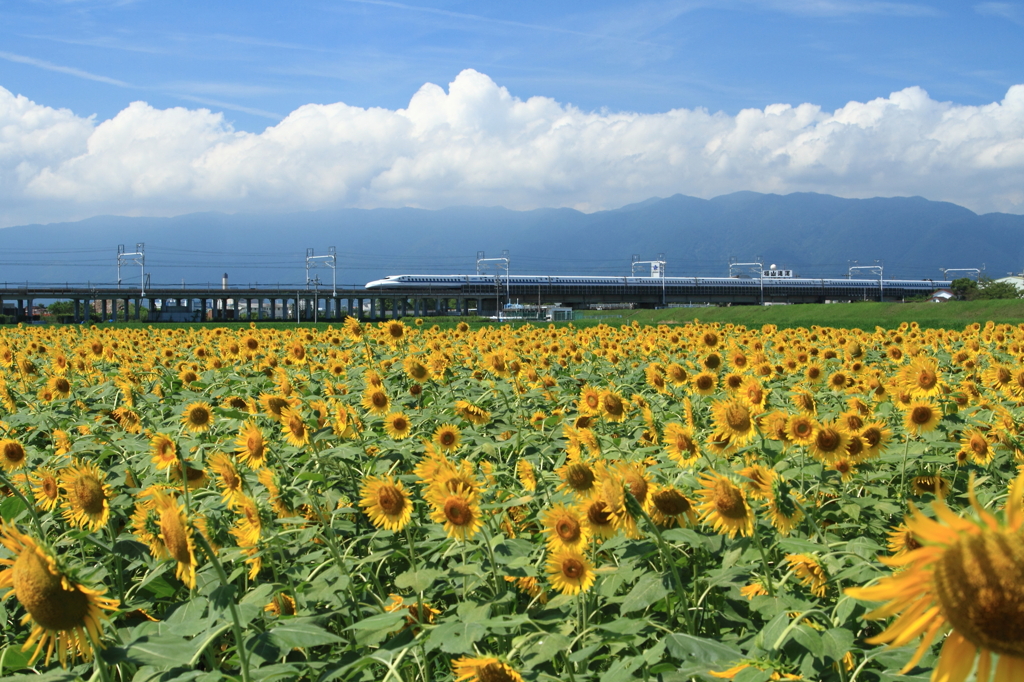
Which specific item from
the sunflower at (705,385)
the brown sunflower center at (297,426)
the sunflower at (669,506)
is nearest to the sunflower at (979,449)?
the sunflower at (705,385)

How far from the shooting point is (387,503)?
3010 millimetres

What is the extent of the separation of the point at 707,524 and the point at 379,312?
112006 millimetres

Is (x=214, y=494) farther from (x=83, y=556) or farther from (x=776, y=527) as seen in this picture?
(x=776, y=527)

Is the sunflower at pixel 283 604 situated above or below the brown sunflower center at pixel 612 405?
below

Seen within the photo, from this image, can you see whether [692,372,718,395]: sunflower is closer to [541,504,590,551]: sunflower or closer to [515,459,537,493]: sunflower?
[515,459,537,493]: sunflower

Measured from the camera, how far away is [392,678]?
2.44 meters

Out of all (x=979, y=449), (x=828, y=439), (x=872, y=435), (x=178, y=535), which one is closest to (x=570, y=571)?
(x=178, y=535)

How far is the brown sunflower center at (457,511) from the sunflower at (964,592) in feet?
5.92

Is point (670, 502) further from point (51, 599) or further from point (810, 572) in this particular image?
point (51, 599)

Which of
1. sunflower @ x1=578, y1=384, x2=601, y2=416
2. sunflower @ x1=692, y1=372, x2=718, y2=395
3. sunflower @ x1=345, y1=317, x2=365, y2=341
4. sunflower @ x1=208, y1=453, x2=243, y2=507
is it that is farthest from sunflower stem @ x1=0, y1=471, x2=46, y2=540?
sunflower @ x1=345, y1=317, x2=365, y2=341

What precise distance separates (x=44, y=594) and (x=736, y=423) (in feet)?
9.14

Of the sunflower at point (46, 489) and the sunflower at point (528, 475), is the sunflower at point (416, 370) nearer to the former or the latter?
the sunflower at point (528, 475)

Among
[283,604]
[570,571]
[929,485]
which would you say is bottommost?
[283,604]

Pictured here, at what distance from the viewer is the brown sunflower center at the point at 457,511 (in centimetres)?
271
